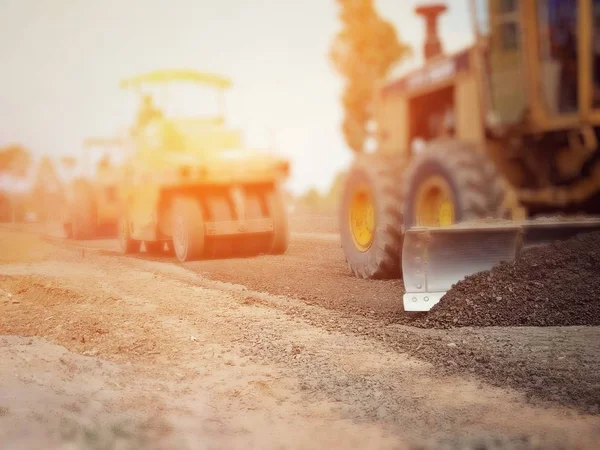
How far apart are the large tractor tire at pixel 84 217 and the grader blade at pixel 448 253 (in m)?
5.81

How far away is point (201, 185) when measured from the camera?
864 centimetres

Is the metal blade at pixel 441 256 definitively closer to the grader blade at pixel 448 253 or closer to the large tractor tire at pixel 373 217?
the grader blade at pixel 448 253

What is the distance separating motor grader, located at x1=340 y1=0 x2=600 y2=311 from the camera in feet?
18.2

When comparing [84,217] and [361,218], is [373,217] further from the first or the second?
[84,217]

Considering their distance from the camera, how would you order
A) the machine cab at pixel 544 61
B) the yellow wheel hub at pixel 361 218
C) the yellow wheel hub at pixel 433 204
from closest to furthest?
1. the machine cab at pixel 544 61
2. the yellow wheel hub at pixel 433 204
3. the yellow wheel hub at pixel 361 218

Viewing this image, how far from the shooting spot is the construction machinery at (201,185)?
27.8ft

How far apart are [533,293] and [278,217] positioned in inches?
160

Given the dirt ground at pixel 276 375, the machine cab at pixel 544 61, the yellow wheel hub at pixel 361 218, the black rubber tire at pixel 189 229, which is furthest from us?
the black rubber tire at pixel 189 229

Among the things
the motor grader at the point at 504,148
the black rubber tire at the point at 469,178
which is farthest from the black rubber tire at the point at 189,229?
the black rubber tire at the point at 469,178

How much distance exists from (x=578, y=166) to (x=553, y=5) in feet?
3.88

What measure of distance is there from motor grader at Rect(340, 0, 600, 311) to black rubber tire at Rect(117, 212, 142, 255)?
4181mm

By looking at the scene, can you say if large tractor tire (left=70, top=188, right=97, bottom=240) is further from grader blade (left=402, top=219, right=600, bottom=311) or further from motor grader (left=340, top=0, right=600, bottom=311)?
grader blade (left=402, top=219, right=600, bottom=311)

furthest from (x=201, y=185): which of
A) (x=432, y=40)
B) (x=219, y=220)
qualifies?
(x=432, y=40)

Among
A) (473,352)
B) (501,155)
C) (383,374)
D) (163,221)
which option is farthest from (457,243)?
(163,221)
